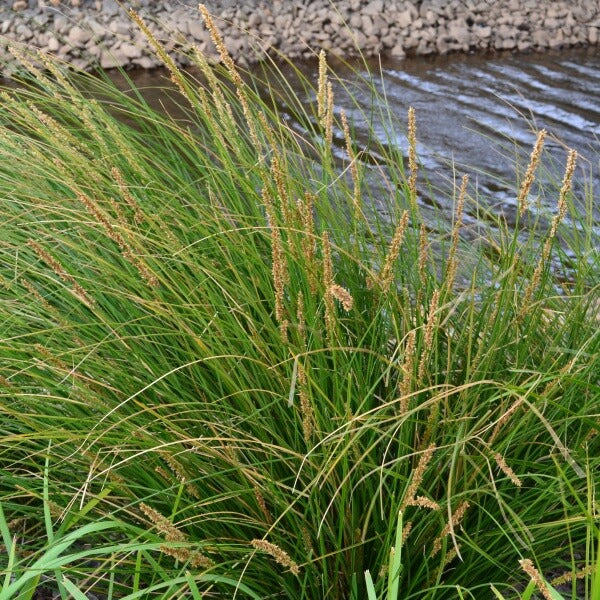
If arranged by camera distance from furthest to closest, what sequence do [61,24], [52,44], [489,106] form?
[61,24] < [52,44] < [489,106]

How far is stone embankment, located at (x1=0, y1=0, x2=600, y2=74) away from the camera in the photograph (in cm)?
827

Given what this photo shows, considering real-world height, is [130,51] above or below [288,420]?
below

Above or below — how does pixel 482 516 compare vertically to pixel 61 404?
below

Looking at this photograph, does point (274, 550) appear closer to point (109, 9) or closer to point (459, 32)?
point (109, 9)

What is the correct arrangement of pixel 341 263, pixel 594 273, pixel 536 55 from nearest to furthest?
pixel 341 263 → pixel 594 273 → pixel 536 55

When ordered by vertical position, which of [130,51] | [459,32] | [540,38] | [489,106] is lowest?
[540,38]

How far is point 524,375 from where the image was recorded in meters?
1.85

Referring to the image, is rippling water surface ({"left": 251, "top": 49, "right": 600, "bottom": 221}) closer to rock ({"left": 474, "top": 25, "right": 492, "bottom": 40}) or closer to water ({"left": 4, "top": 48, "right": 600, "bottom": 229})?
water ({"left": 4, "top": 48, "right": 600, "bottom": 229})

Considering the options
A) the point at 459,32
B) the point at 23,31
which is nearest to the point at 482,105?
the point at 459,32

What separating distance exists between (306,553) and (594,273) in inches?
48.7

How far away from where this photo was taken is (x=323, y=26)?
28.9 feet

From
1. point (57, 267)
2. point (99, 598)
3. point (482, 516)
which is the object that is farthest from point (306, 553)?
point (57, 267)

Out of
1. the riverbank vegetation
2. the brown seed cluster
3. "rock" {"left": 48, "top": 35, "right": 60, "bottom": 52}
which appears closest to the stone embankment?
"rock" {"left": 48, "top": 35, "right": 60, "bottom": 52}

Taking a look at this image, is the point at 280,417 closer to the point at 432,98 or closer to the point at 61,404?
the point at 61,404
